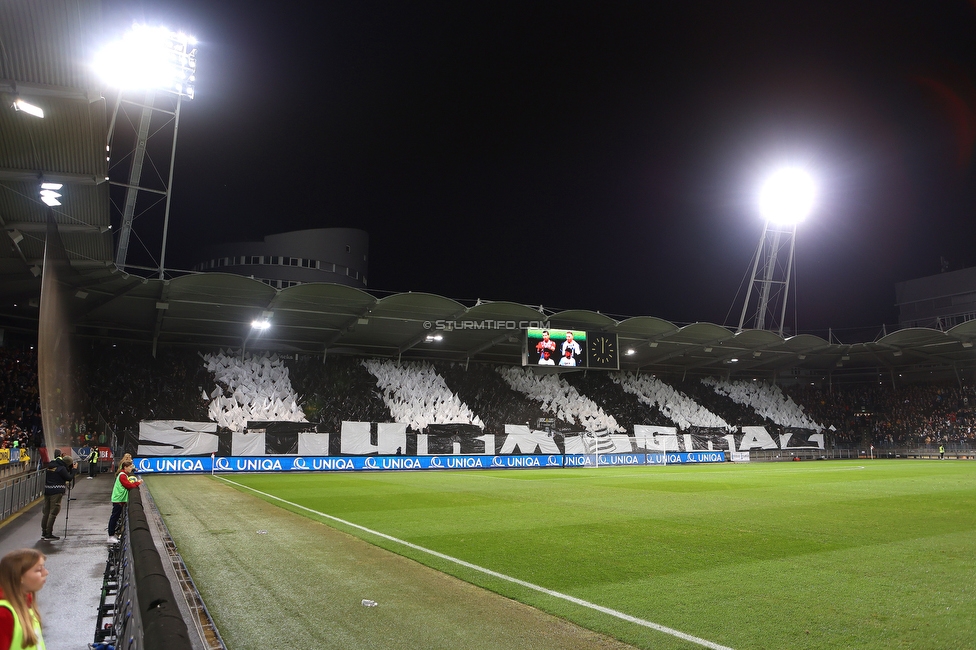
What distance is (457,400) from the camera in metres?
41.8

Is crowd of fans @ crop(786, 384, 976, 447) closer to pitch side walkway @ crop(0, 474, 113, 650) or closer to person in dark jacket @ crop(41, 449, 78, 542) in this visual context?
pitch side walkway @ crop(0, 474, 113, 650)

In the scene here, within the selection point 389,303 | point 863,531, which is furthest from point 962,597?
point 389,303

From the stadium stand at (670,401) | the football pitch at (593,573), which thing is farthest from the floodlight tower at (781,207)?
the football pitch at (593,573)

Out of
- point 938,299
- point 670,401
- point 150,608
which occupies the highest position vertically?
point 938,299

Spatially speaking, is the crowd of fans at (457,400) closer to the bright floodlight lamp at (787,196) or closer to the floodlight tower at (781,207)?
the floodlight tower at (781,207)

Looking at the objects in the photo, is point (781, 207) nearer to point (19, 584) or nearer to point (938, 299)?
point (938, 299)

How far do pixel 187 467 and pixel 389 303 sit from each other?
12597 mm

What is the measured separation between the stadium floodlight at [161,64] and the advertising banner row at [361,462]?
651 inches

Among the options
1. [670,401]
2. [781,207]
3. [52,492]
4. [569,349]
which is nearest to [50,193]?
[52,492]

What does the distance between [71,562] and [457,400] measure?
32.5 metres

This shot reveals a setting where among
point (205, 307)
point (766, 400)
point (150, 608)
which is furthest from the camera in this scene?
point (766, 400)

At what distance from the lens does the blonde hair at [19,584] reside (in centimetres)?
281

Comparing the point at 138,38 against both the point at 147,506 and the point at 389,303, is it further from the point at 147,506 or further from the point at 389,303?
the point at 389,303

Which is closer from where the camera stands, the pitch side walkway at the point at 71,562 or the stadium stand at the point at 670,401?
the pitch side walkway at the point at 71,562
